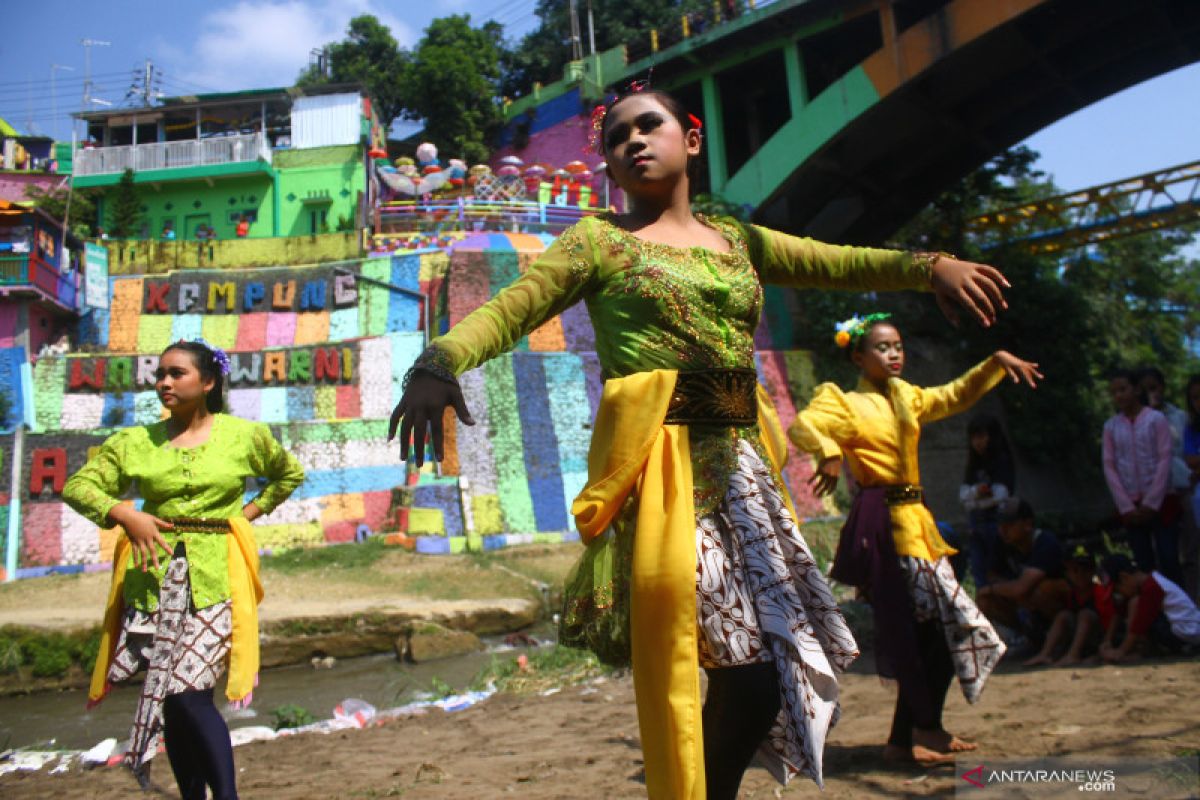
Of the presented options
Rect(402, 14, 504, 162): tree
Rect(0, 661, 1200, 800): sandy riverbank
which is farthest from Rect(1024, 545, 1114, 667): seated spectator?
Rect(402, 14, 504, 162): tree

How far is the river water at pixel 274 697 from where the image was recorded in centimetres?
615

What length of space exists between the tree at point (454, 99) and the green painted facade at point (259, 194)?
3299mm

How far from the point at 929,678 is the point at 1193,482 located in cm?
351

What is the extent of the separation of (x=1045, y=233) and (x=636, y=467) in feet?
72.1

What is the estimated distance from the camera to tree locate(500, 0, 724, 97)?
95.9 feet

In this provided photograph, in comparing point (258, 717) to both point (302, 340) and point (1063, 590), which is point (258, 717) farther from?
point (302, 340)

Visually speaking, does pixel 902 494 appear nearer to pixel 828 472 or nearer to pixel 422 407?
pixel 828 472

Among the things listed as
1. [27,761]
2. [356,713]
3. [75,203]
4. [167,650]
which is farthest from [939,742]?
[75,203]

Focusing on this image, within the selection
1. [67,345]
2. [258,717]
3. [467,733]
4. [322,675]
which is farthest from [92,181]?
[467,733]

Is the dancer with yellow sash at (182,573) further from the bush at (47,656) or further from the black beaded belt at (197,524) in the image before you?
the bush at (47,656)

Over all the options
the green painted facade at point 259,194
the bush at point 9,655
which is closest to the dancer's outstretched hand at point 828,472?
the bush at point 9,655

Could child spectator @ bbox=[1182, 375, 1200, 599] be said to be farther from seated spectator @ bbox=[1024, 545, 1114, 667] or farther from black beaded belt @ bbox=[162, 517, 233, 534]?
black beaded belt @ bbox=[162, 517, 233, 534]

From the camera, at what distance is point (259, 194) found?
1037 inches

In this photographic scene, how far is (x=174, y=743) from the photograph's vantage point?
10.3 feet
